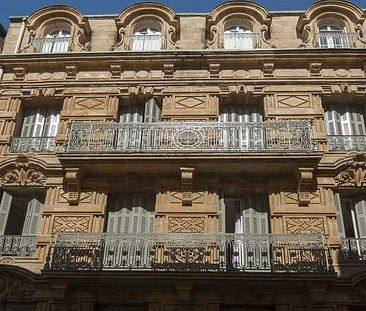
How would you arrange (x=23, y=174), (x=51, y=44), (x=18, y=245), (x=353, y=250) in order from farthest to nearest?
(x=51, y=44)
(x=23, y=174)
(x=18, y=245)
(x=353, y=250)

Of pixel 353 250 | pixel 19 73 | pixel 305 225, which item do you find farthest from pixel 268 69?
pixel 19 73

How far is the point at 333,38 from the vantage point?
15070 millimetres

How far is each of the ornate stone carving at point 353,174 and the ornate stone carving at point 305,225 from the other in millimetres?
1173

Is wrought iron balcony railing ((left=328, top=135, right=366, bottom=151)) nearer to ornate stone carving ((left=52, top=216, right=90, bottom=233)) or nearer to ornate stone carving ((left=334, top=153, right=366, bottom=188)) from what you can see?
ornate stone carving ((left=334, top=153, right=366, bottom=188))

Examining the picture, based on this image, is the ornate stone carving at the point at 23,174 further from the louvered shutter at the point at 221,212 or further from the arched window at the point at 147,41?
the arched window at the point at 147,41

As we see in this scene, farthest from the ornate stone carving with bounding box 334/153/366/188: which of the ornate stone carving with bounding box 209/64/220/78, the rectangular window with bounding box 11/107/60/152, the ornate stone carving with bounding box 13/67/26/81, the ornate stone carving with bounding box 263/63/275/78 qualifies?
the ornate stone carving with bounding box 13/67/26/81

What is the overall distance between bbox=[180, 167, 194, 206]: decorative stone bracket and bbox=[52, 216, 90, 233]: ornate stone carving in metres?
2.29

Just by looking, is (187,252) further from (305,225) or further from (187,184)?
(305,225)

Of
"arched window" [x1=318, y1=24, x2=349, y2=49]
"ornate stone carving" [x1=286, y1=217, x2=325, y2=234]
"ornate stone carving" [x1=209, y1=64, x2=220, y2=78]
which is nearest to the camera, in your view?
"ornate stone carving" [x1=286, y1=217, x2=325, y2=234]

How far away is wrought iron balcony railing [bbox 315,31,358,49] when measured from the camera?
14781mm

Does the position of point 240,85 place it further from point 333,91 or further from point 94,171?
point 94,171

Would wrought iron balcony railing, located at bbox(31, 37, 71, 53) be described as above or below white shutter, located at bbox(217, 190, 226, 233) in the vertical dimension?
above

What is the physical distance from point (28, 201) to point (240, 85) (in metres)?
6.24

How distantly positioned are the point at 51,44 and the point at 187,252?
26.2 ft
